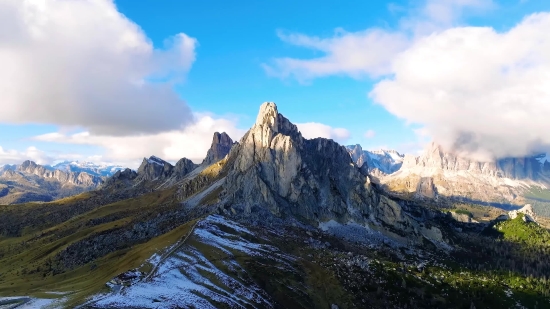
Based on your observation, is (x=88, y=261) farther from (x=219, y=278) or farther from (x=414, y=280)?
(x=414, y=280)

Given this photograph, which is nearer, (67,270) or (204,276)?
(204,276)

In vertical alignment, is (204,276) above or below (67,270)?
above

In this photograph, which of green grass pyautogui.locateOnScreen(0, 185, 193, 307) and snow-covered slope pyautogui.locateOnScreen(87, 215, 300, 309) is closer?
snow-covered slope pyautogui.locateOnScreen(87, 215, 300, 309)

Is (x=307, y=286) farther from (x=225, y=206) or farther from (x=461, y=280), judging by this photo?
(x=461, y=280)

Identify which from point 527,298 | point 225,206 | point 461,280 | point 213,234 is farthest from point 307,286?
point 527,298

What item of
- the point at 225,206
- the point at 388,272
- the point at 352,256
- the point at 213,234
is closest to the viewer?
the point at 213,234

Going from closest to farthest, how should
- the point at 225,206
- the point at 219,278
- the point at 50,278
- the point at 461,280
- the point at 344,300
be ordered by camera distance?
the point at 219,278 → the point at 344,300 → the point at 50,278 → the point at 461,280 → the point at 225,206

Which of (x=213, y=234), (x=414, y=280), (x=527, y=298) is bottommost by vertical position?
(x=527, y=298)

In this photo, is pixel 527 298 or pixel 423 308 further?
pixel 527 298

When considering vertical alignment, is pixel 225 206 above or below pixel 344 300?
above

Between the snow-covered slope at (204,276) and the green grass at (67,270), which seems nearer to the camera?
the snow-covered slope at (204,276)
